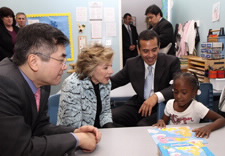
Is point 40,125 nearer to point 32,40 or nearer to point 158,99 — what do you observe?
point 32,40

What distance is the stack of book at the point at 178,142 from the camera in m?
0.99

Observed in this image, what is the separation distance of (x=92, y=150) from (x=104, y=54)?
80 centimetres

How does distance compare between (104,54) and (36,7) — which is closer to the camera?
(104,54)

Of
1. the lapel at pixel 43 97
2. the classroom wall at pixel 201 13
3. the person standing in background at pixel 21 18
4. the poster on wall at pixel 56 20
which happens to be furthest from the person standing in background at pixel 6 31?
the classroom wall at pixel 201 13

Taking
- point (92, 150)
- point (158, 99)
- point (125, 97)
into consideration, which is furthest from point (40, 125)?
point (125, 97)

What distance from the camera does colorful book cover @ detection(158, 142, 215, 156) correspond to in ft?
3.20

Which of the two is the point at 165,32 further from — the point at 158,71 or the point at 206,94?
the point at 206,94

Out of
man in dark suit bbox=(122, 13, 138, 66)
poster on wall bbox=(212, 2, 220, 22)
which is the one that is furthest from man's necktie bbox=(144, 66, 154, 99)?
man in dark suit bbox=(122, 13, 138, 66)

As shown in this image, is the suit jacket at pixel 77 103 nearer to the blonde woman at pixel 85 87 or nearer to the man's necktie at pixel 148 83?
the blonde woman at pixel 85 87

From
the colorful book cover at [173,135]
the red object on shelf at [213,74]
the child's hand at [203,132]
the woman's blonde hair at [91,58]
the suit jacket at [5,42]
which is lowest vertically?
the colorful book cover at [173,135]

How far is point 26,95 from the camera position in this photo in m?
0.93

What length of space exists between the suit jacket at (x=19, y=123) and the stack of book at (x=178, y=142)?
0.42 metres

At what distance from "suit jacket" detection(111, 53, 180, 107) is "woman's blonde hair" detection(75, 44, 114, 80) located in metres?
0.66

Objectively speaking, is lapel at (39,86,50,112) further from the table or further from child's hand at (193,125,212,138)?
child's hand at (193,125,212,138)
